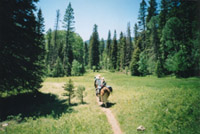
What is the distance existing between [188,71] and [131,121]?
73.1 ft

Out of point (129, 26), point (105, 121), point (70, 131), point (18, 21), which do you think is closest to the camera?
point (70, 131)

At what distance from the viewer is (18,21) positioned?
10609 millimetres

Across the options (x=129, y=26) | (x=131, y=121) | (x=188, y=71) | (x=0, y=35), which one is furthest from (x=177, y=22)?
(x=129, y=26)

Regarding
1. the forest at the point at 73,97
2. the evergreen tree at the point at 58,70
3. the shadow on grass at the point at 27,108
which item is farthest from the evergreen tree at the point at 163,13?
the evergreen tree at the point at 58,70

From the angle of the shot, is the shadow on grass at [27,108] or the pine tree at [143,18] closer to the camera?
the shadow on grass at [27,108]

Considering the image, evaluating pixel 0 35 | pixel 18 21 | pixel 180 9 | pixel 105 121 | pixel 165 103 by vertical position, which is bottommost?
pixel 105 121

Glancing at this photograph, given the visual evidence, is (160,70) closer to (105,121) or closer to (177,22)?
(177,22)

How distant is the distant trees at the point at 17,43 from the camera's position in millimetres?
9414

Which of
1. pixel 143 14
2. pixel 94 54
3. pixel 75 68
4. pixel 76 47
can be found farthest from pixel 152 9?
pixel 76 47

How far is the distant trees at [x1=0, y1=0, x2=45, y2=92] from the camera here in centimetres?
941

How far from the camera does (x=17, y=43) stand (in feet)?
33.5

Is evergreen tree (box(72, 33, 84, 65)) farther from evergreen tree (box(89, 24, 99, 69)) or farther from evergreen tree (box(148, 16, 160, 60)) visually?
evergreen tree (box(148, 16, 160, 60))

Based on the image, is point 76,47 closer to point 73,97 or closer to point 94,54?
point 94,54

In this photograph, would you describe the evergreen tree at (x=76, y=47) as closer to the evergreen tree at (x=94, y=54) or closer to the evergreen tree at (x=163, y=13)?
the evergreen tree at (x=94, y=54)
